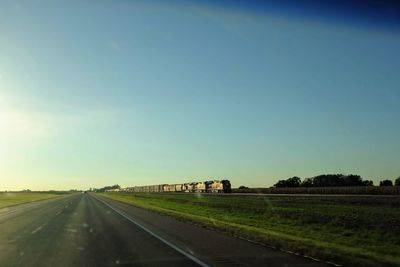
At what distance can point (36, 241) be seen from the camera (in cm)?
1852

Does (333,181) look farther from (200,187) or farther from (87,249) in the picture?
(87,249)

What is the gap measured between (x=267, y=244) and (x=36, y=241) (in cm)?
790

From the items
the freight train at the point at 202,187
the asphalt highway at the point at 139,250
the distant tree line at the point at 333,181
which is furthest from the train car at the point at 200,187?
the asphalt highway at the point at 139,250

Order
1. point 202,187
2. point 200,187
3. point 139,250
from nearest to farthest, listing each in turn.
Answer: point 139,250, point 202,187, point 200,187

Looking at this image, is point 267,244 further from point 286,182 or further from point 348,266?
point 286,182

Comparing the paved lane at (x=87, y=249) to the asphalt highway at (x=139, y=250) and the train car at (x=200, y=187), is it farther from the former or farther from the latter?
the train car at (x=200, y=187)

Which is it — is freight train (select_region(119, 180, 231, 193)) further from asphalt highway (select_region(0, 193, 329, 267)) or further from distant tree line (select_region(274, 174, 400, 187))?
asphalt highway (select_region(0, 193, 329, 267))

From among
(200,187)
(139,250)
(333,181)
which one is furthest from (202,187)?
(139,250)

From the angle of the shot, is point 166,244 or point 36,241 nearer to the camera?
point 166,244

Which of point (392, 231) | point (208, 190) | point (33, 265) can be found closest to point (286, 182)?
point (208, 190)

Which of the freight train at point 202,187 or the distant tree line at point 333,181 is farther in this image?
the distant tree line at point 333,181

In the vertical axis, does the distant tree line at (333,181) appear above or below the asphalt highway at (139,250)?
above

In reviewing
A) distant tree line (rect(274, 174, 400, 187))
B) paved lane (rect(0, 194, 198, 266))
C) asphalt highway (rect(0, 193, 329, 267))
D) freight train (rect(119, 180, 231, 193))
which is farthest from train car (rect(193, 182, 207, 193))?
asphalt highway (rect(0, 193, 329, 267))

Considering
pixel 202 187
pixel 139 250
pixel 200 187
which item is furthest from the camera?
pixel 200 187
